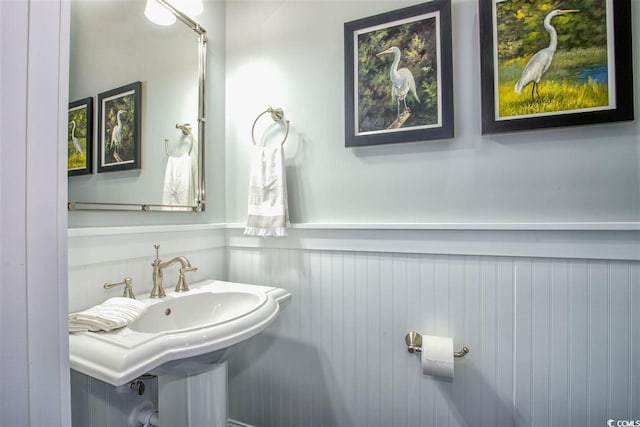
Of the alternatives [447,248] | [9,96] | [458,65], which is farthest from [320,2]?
[9,96]

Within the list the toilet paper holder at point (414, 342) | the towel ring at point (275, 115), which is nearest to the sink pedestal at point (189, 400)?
the toilet paper holder at point (414, 342)

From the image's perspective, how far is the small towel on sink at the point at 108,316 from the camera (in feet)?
2.47

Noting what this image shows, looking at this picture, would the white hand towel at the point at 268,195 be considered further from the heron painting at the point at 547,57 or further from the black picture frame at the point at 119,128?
the heron painting at the point at 547,57

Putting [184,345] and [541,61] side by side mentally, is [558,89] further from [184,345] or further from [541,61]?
[184,345]

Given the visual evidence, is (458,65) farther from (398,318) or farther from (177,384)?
(177,384)

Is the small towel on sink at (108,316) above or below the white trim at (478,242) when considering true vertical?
below

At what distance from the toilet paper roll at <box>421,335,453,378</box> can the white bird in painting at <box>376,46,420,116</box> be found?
0.85 metres

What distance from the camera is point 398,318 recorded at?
1.14 meters

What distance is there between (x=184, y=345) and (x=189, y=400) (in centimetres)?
32

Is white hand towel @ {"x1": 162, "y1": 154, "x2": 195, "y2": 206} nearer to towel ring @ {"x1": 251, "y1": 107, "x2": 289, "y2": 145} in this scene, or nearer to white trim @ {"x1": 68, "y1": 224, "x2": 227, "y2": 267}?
white trim @ {"x1": 68, "y1": 224, "x2": 227, "y2": 267}

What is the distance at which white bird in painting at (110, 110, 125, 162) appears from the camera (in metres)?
1.04

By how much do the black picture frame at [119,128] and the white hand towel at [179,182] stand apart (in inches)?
5.4

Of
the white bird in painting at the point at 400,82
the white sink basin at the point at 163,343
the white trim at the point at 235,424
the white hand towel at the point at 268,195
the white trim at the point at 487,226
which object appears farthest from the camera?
the white trim at the point at 235,424

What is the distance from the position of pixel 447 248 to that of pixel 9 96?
44.3 inches
